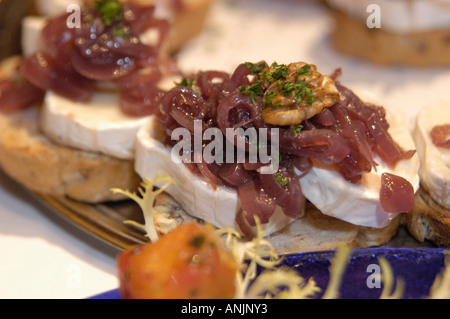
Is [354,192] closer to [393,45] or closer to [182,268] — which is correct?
[182,268]

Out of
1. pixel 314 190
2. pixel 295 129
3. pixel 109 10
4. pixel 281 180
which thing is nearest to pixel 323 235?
pixel 314 190

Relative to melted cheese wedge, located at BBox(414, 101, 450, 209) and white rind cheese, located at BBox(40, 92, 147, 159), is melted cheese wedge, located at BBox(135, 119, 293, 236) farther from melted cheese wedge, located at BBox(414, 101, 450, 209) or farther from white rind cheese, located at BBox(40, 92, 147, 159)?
melted cheese wedge, located at BBox(414, 101, 450, 209)

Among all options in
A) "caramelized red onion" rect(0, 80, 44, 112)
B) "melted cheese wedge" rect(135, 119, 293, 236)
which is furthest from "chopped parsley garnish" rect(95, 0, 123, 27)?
"melted cheese wedge" rect(135, 119, 293, 236)

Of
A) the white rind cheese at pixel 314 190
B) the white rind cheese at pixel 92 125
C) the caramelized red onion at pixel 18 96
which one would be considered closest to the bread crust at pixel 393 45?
the white rind cheese at pixel 314 190

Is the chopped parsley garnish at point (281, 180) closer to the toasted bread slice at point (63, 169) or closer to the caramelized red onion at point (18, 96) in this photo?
the toasted bread slice at point (63, 169)

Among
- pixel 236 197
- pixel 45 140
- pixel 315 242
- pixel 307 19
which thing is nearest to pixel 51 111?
pixel 45 140

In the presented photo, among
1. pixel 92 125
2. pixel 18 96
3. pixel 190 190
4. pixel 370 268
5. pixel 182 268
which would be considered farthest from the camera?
pixel 18 96

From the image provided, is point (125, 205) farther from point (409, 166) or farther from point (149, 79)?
point (409, 166)
